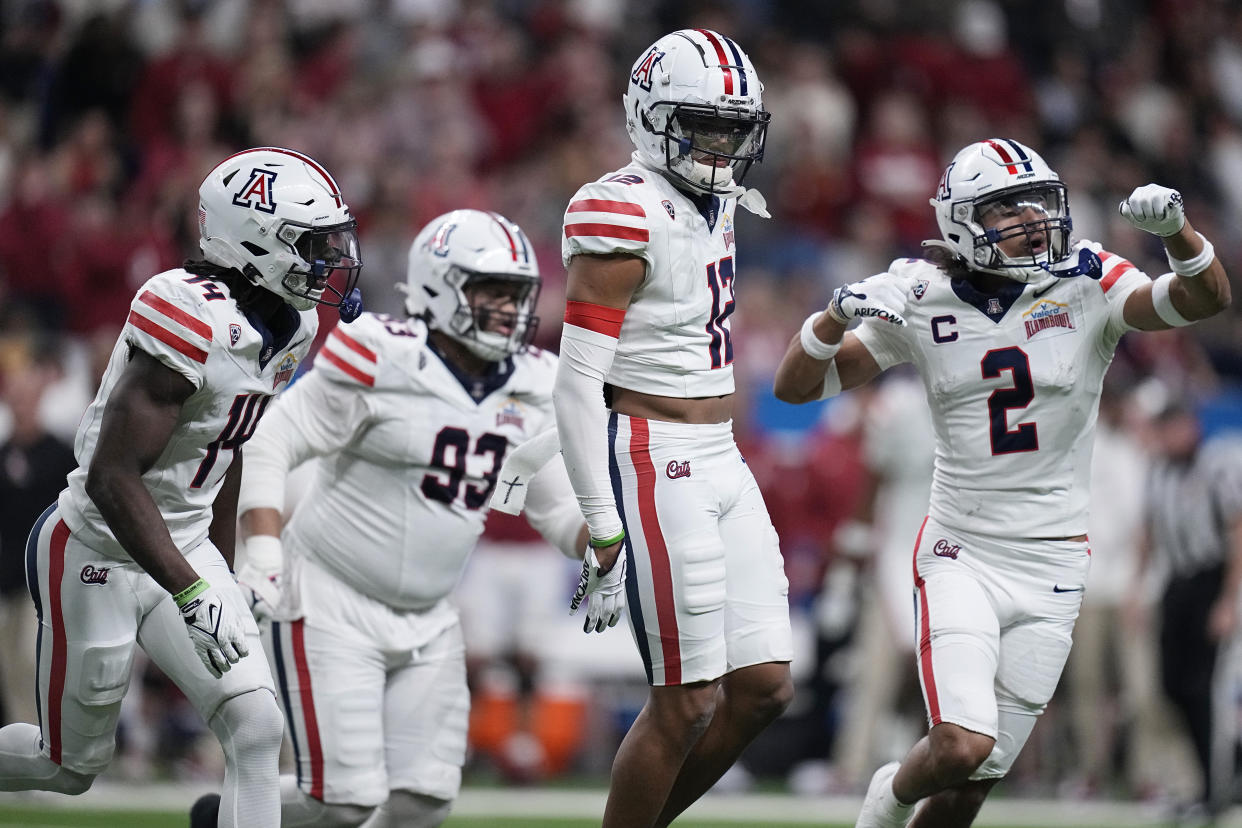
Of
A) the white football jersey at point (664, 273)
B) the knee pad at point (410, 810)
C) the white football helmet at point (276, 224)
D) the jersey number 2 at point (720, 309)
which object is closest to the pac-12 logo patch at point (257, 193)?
the white football helmet at point (276, 224)

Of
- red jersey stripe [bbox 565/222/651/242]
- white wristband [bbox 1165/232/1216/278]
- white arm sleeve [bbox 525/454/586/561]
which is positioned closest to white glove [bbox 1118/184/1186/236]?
white wristband [bbox 1165/232/1216/278]

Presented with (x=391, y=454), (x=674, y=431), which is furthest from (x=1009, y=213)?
(x=391, y=454)

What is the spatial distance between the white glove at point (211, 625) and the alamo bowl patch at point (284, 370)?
0.62m

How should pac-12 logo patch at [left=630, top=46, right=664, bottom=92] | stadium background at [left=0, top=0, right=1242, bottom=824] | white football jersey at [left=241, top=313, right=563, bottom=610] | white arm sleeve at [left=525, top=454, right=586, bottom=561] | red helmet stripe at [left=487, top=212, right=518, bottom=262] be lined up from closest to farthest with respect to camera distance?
1. pac-12 logo patch at [left=630, top=46, right=664, bottom=92]
2. white football jersey at [left=241, top=313, right=563, bottom=610]
3. white arm sleeve at [left=525, top=454, right=586, bottom=561]
4. red helmet stripe at [left=487, top=212, right=518, bottom=262]
5. stadium background at [left=0, top=0, right=1242, bottom=824]

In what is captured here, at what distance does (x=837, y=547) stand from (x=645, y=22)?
5.30m

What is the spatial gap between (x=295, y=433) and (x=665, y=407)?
132 cm

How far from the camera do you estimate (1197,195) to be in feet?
41.9

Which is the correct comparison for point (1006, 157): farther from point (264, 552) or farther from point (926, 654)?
point (264, 552)

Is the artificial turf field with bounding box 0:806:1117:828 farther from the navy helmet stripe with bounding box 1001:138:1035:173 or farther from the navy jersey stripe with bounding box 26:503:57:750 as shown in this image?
the navy helmet stripe with bounding box 1001:138:1035:173

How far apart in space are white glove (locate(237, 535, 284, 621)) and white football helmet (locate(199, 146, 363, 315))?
33.3 inches

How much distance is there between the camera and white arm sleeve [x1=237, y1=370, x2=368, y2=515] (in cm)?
511

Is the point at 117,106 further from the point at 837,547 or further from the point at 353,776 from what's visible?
the point at 353,776

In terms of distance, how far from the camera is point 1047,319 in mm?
4840

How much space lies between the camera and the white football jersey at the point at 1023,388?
4.81 meters
